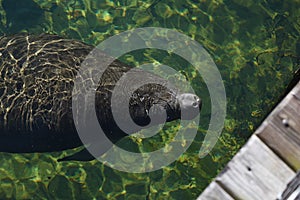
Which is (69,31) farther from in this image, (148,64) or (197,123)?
(197,123)

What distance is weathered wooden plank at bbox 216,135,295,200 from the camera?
3.76 meters

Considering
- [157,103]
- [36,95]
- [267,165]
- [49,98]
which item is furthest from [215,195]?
[36,95]

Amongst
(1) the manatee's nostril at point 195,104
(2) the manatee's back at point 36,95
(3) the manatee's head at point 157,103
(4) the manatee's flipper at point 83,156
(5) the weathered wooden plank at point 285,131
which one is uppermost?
(5) the weathered wooden plank at point 285,131

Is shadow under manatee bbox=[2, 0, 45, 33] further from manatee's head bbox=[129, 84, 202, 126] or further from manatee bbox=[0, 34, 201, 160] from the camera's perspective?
manatee's head bbox=[129, 84, 202, 126]

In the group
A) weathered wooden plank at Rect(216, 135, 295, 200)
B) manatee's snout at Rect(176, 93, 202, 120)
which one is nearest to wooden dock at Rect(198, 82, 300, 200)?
weathered wooden plank at Rect(216, 135, 295, 200)

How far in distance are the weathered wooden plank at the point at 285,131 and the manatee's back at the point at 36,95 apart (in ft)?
11.5

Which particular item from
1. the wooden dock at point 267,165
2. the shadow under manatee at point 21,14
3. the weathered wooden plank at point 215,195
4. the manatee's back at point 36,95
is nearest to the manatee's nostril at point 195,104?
the manatee's back at point 36,95

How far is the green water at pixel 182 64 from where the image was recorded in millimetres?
7297

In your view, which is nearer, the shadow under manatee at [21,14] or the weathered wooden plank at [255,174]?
the weathered wooden plank at [255,174]

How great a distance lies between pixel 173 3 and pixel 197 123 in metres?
2.45

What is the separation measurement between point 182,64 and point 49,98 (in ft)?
8.66

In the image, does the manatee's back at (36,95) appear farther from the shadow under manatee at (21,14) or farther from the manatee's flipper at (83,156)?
the shadow under manatee at (21,14)

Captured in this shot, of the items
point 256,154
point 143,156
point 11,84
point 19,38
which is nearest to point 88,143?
point 143,156

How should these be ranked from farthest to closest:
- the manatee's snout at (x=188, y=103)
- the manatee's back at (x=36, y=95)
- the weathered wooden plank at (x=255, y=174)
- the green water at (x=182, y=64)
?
the green water at (x=182, y=64)
the manatee's snout at (x=188, y=103)
the manatee's back at (x=36, y=95)
the weathered wooden plank at (x=255, y=174)
